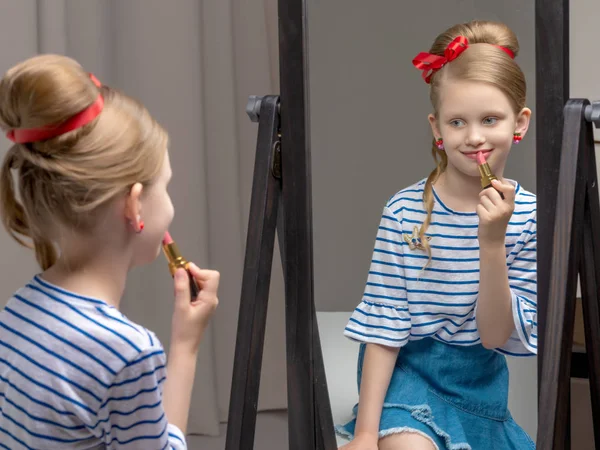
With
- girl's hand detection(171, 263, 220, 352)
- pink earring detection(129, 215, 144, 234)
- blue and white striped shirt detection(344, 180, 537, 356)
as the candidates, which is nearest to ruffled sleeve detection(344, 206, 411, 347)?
blue and white striped shirt detection(344, 180, 537, 356)

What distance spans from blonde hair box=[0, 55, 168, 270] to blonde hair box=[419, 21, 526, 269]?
1.47ft

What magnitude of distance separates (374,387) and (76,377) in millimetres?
520

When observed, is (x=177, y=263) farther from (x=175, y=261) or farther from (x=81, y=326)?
(x=81, y=326)

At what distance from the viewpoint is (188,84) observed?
6.90ft

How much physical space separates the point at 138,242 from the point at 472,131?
46 centimetres

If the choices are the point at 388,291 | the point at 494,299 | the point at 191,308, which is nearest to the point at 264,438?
the point at 388,291

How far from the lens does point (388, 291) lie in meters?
1.29

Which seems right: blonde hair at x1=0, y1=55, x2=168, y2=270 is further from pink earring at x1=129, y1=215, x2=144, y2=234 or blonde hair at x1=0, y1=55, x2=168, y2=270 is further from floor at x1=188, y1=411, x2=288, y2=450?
floor at x1=188, y1=411, x2=288, y2=450

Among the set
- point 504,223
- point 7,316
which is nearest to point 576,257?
point 504,223

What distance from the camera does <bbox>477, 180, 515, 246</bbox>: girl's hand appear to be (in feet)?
3.80

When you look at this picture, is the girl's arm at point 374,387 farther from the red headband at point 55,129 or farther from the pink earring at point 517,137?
the red headband at point 55,129

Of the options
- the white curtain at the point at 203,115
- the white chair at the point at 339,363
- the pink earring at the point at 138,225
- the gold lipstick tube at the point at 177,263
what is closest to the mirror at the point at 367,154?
the white chair at the point at 339,363

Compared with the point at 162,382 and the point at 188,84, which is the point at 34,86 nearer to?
the point at 162,382

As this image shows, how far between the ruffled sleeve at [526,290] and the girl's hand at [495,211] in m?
0.04
